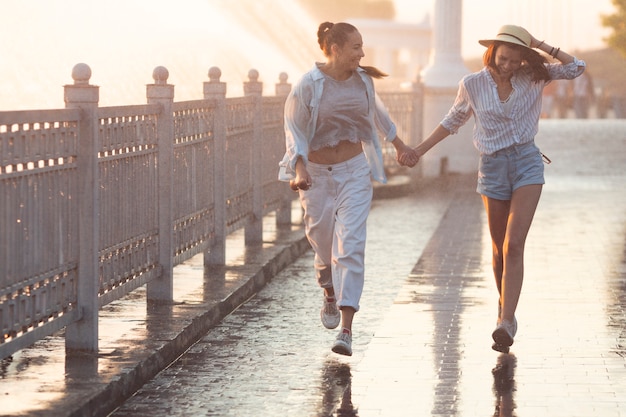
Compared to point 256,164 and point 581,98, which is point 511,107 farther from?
point 581,98

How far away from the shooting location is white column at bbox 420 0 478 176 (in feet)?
81.6

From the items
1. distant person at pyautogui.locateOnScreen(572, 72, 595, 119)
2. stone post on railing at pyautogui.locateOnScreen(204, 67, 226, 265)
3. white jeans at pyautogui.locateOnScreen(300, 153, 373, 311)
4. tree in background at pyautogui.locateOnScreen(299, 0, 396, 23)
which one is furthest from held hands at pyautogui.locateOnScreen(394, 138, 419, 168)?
tree in background at pyautogui.locateOnScreen(299, 0, 396, 23)

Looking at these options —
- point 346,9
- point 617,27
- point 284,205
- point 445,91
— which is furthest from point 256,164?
point 346,9

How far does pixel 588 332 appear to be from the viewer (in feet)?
30.8

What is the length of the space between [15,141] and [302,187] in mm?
1937

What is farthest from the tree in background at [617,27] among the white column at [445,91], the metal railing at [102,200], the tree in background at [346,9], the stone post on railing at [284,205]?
the tree in background at [346,9]

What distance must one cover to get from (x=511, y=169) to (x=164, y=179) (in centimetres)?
217

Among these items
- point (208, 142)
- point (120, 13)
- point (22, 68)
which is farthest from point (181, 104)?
point (120, 13)

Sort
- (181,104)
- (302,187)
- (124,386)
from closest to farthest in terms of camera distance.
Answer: (124,386) < (302,187) < (181,104)

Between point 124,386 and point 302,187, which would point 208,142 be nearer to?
point 302,187

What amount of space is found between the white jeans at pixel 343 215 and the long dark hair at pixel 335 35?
0.57 metres

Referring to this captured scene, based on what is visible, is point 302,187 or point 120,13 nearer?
point 302,187

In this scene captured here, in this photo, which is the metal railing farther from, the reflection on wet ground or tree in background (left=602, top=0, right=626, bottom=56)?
tree in background (left=602, top=0, right=626, bottom=56)

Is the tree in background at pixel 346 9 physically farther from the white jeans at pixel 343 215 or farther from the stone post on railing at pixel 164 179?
the white jeans at pixel 343 215
